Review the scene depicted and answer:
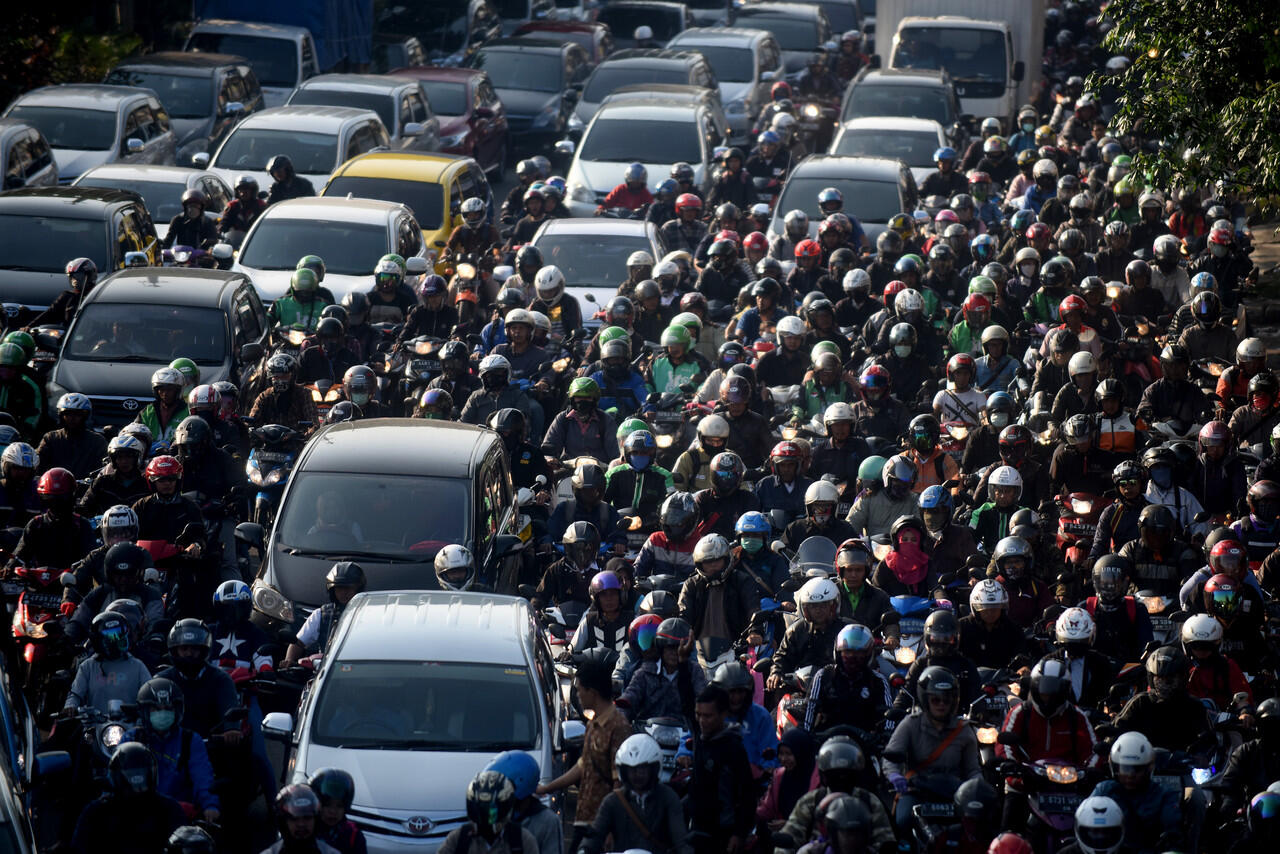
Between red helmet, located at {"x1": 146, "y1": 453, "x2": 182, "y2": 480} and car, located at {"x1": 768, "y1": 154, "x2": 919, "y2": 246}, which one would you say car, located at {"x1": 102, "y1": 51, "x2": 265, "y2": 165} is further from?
red helmet, located at {"x1": 146, "y1": 453, "x2": 182, "y2": 480}

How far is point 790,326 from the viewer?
1873 cm

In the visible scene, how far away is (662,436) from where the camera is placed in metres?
17.5

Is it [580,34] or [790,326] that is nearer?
[790,326]

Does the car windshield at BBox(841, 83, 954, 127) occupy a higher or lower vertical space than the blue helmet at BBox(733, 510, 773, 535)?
A: lower

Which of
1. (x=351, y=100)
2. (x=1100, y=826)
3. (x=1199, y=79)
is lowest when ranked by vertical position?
(x=351, y=100)

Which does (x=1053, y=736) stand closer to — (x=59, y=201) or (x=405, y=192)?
Result: (x=59, y=201)

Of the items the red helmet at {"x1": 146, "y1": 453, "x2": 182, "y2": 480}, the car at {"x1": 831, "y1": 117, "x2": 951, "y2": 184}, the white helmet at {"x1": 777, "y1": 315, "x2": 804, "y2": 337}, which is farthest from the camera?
the car at {"x1": 831, "y1": 117, "x2": 951, "y2": 184}

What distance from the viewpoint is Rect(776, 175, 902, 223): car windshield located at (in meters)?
24.5

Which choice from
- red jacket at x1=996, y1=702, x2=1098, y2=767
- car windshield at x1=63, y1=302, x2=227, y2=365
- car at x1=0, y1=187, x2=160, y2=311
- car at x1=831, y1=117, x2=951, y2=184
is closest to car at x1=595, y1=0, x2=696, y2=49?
car at x1=831, y1=117, x2=951, y2=184

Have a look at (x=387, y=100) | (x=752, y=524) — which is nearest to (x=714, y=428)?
(x=752, y=524)

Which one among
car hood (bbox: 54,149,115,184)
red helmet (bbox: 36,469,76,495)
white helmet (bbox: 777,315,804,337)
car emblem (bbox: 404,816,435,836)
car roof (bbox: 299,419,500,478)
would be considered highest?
car roof (bbox: 299,419,500,478)

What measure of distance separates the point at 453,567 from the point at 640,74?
2055 cm

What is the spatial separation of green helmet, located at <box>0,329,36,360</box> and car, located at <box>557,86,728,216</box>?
9468mm

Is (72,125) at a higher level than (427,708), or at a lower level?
lower
